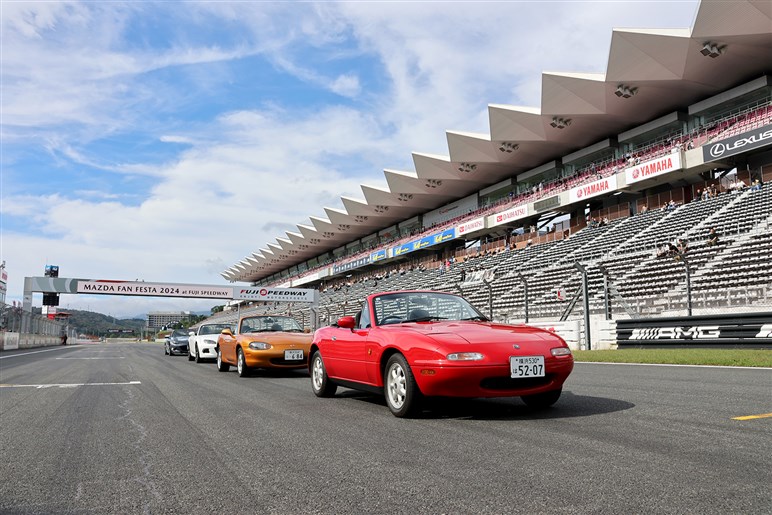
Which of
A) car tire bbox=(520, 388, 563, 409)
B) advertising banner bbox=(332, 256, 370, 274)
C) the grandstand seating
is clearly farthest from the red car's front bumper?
advertising banner bbox=(332, 256, 370, 274)

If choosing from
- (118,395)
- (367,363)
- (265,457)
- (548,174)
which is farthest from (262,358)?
(548,174)

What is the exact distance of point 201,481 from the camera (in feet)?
10.5

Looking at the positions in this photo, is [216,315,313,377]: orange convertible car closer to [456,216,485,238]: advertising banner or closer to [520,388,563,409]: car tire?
[520,388,563,409]: car tire

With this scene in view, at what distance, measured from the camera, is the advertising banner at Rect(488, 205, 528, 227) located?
1579 inches

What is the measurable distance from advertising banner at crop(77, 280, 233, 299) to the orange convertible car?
30100mm

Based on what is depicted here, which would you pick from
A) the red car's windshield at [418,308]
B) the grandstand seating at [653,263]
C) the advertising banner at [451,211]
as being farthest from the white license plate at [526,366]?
the advertising banner at [451,211]

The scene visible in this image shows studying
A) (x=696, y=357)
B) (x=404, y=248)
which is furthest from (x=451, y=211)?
(x=696, y=357)

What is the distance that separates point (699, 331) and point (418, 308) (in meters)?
9.62

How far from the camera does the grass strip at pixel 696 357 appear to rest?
9734 mm

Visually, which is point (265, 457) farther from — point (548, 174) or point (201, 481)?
point (548, 174)

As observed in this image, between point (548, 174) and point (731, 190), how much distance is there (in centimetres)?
1728

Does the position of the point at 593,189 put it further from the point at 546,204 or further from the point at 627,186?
the point at 546,204

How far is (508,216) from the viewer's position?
41625mm

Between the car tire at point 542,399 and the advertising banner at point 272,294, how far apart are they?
35.8 metres
